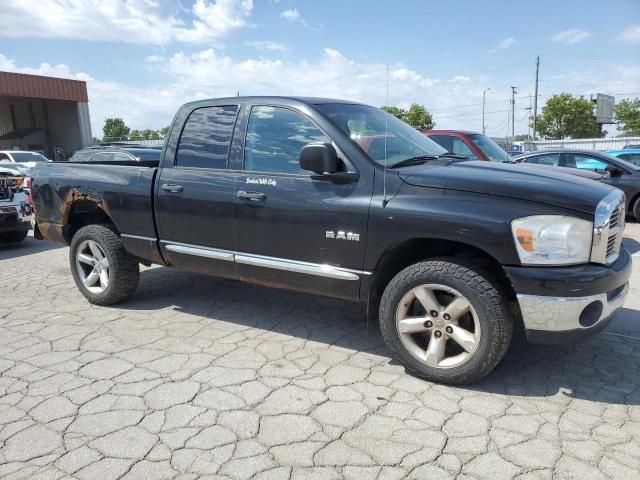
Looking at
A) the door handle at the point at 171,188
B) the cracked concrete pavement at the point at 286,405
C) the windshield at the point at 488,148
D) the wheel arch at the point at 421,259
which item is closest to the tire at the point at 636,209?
the windshield at the point at 488,148

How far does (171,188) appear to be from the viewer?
4262mm

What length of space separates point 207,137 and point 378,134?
4.70 ft

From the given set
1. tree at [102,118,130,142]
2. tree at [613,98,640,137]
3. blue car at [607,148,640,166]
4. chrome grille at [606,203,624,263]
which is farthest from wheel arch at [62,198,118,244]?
tree at [102,118,130,142]


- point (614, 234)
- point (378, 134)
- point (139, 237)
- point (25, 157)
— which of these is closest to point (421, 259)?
point (378, 134)

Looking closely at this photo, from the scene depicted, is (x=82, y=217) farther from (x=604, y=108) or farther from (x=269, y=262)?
(x=604, y=108)

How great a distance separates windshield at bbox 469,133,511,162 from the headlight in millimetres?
5736

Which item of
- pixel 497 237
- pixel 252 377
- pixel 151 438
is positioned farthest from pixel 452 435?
pixel 151 438

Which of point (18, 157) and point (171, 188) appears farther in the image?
point (18, 157)

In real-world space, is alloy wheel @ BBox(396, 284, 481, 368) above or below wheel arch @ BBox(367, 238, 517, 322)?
below

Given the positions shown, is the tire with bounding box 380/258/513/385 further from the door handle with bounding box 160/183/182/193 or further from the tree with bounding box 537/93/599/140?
Answer: the tree with bounding box 537/93/599/140

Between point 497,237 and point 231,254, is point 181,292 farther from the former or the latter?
point 497,237

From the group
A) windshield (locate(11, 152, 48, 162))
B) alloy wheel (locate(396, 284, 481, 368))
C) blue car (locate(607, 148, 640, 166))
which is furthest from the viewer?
windshield (locate(11, 152, 48, 162))

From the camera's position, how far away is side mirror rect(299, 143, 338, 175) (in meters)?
3.37

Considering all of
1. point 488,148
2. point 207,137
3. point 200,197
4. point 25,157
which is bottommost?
point 200,197
